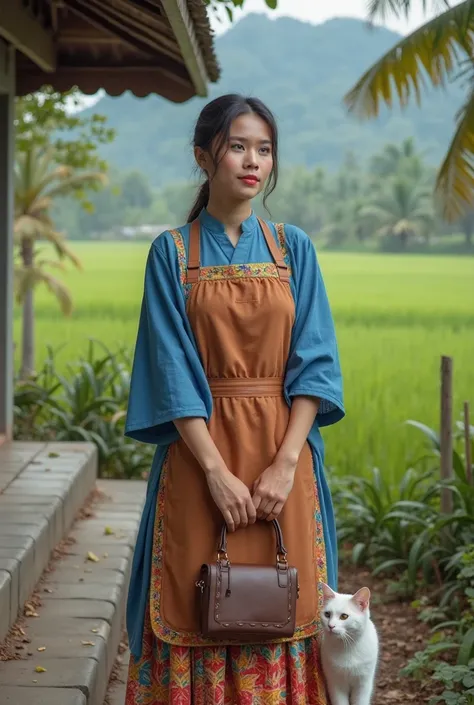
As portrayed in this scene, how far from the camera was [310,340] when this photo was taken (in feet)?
7.63

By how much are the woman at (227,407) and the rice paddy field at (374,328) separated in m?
3.95

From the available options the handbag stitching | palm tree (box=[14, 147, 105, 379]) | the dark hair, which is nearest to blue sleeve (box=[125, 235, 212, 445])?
the dark hair

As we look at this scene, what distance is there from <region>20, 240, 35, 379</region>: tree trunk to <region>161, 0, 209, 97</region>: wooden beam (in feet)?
13.2

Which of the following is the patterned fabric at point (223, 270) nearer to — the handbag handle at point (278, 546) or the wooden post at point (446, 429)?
the handbag handle at point (278, 546)

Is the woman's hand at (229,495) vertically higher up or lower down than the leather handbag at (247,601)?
higher up

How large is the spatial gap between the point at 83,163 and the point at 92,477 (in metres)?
3.40

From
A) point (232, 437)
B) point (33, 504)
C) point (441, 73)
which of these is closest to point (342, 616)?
point (232, 437)

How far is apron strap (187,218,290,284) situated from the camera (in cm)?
230

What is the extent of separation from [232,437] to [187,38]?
62.6 inches

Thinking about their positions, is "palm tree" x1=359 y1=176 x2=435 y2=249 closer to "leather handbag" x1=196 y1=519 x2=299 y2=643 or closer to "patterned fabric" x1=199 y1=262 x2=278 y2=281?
"patterned fabric" x1=199 y1=262 x2=278 y2=281

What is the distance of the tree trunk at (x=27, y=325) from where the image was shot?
8.45 meters

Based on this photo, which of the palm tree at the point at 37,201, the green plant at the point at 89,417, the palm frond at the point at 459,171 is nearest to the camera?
the palm frond at the point at 459,171

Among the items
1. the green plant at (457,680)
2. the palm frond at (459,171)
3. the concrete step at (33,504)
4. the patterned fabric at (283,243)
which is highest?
the palm frond at (459,171)

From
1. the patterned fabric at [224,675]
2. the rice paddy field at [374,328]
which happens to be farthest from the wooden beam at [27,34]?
the rice paddy field at [374,328]
